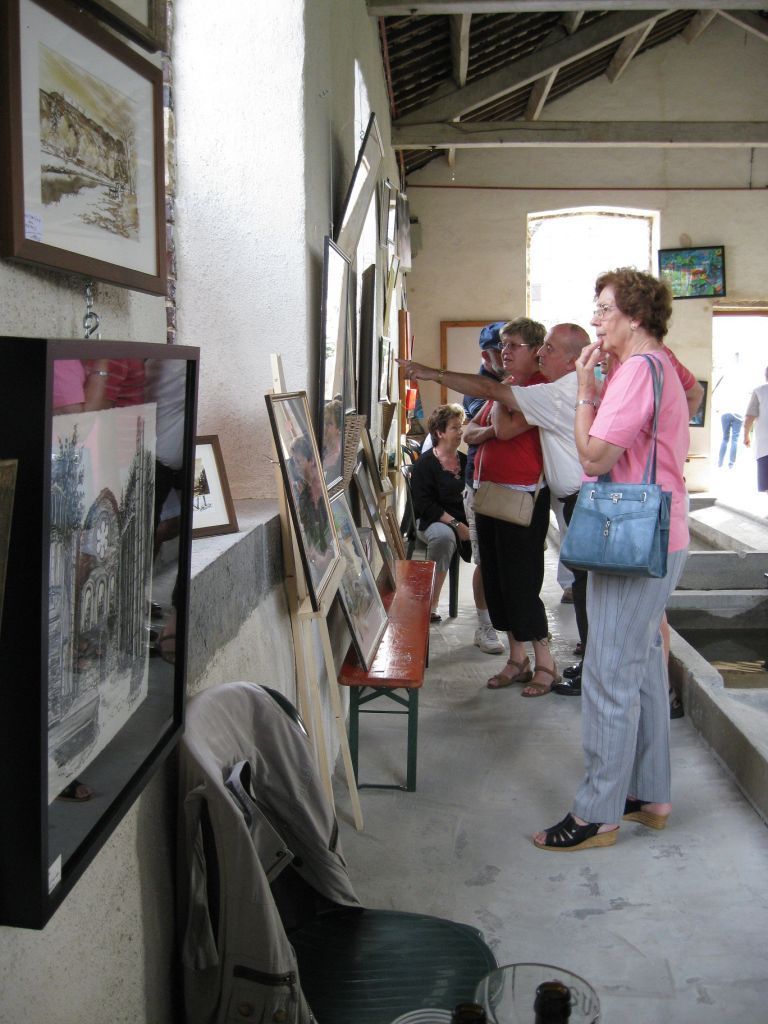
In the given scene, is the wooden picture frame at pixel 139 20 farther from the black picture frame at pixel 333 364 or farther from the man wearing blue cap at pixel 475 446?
the man wearing blue cap at pixel 475 446

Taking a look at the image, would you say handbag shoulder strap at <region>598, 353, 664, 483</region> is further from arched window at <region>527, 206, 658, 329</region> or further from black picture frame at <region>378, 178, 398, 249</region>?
arched window at <region>527, 206, 658, 329</region>

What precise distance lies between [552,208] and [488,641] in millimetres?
9339

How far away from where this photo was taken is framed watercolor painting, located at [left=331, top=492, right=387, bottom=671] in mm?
3297

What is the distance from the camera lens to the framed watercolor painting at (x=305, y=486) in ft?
8.38

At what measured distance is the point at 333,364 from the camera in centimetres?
346

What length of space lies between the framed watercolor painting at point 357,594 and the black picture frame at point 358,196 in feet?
3.17

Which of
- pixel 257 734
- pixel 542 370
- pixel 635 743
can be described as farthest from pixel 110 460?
pixel 542 370

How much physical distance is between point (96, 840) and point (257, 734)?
839mm

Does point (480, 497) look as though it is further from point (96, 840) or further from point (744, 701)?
point (96, 840)

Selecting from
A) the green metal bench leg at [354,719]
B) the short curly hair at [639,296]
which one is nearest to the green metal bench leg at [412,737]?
the green metal bench leg at [354,719]

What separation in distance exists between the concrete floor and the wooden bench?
0.64 ft

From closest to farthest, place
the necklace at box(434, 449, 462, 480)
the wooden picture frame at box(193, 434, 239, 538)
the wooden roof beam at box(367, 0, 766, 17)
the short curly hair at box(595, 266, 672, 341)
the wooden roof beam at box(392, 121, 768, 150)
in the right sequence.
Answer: the wooden picture frame at box(193, 434, 239, 538), the short curly hair at box(595, 266, 672, 341), the wooden roof beam at box(367, 0, 766, 17), the necklace at box(434, 449, 462, 480), the wooden roof beam at box(392, 121, 768, 150)

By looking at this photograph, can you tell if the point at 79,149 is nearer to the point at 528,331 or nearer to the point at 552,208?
the point at 528,331

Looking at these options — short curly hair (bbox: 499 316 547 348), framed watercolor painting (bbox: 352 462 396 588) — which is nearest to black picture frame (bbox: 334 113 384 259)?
short curly hair (bbox: 499 316 547 348)
